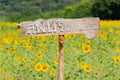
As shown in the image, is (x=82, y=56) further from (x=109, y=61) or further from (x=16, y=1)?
(x=16, y=1)

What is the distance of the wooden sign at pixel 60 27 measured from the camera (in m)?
3.99

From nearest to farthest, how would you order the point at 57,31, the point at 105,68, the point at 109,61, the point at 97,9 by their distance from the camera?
the point at 57,31 < the point at 105,68 < the point at 109,61 < the point at 97,9

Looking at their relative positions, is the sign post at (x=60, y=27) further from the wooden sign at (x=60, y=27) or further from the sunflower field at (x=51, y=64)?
the sunflower field at (x=51, y=64)

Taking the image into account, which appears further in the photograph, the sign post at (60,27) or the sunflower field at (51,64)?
the sunflower field at (51,64)

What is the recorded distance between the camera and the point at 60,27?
13.3ft

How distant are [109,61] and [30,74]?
46.3 inches

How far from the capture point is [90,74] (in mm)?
4875

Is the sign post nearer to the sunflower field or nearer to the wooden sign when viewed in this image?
the wooden sign

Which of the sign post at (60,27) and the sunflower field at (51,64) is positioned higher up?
the sign post at (60,27)

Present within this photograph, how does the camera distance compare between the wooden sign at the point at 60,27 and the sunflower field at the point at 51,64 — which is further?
the sunflower field at the point at 51,64

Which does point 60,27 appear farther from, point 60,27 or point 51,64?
point 51,64

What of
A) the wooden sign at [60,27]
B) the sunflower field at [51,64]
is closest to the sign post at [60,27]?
the wooden sign at [60,27]

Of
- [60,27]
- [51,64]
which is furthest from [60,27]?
[51,64]

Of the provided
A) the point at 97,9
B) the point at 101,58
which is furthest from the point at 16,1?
the point at 101,58
